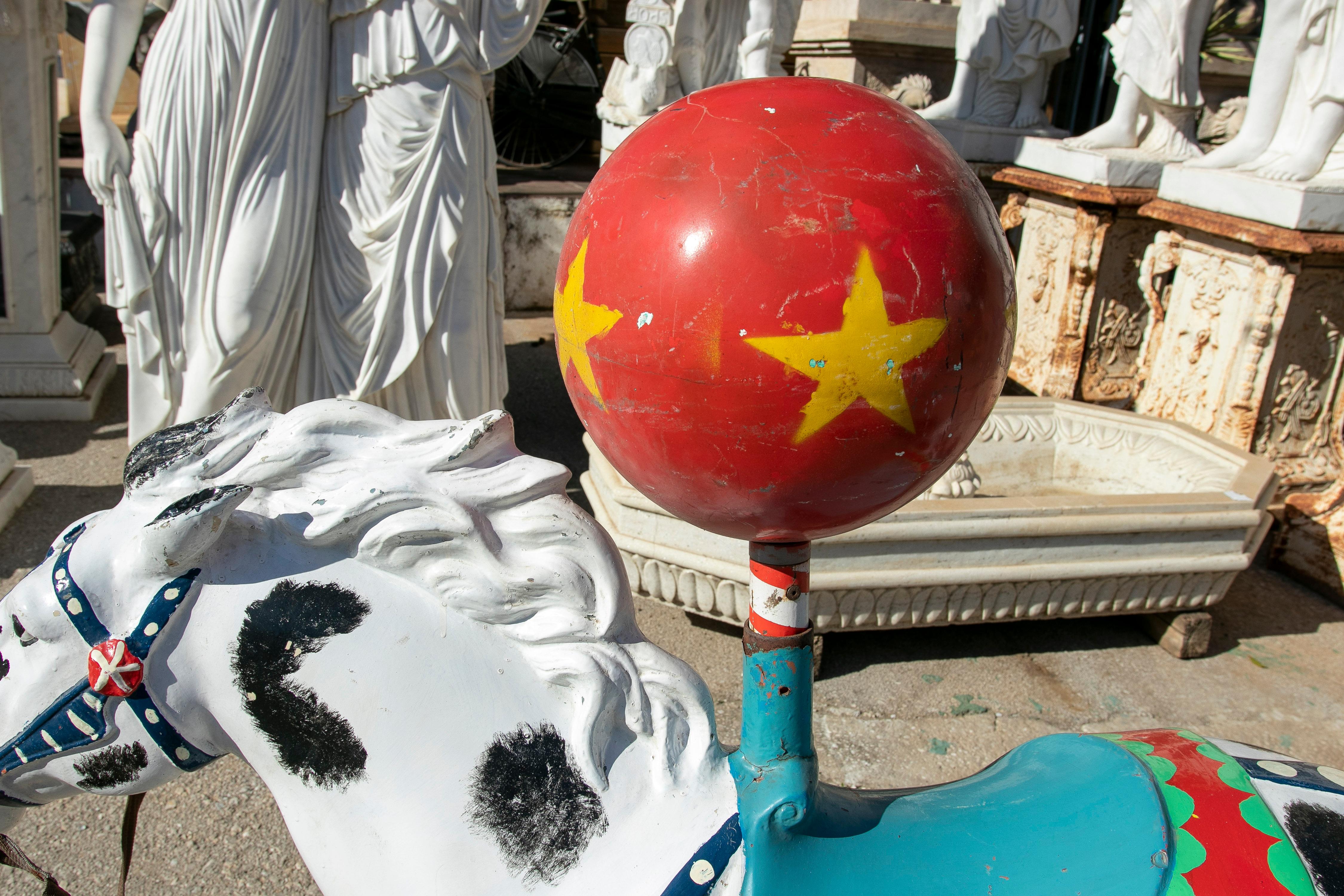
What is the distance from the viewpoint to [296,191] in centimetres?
340

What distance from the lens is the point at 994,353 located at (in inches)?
41.3

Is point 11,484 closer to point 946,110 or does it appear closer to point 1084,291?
point 1084,291

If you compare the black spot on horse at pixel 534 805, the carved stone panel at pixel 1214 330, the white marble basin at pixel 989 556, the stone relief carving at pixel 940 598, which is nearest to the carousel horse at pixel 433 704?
the black spot on horse at pixel 534 805

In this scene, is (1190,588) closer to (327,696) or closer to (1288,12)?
(1288,12)

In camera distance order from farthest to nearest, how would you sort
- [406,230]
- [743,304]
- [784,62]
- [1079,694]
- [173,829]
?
1. [784,62]
2. [406,230]
3. [1079,694]
4. [173,829]
5. [743,304]

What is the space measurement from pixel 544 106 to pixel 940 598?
7980 mm

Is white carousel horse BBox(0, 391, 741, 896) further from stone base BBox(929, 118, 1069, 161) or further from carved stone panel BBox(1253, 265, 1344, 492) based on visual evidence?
stone base BBox(929, 118, 1069, 161)

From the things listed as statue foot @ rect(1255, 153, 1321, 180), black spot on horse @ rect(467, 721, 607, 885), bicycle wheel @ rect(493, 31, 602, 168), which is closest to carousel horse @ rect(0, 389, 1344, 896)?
black spot on horse @ rect(467, 721, 607, 885)

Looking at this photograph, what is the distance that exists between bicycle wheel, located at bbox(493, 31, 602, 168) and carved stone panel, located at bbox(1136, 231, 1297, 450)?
6418 millimetres

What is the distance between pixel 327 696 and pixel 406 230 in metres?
2.75

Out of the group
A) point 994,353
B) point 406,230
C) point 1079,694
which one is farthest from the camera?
point 406,230

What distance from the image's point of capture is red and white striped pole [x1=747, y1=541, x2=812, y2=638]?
119 centimetres

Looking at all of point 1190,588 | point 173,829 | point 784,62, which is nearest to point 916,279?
point 173,829

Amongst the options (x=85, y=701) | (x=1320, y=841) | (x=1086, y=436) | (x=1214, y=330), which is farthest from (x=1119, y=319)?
(x=85, y=701)
